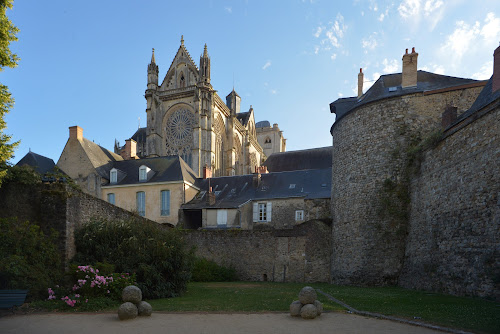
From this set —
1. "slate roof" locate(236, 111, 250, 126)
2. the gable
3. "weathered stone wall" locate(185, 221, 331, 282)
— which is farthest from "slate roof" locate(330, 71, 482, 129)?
"slate roof" locate(236, 111, 250, 126)

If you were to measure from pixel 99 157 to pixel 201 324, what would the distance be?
22933 mm

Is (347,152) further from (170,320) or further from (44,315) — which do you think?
(44,315)

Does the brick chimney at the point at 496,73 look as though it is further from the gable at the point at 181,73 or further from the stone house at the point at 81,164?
the gable at the point at 181,73

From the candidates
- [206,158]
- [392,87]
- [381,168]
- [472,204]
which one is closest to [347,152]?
[381,168]

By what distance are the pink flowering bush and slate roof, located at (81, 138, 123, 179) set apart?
57.8ft

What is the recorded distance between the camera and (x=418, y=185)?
533 inches

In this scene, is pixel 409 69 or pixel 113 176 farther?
pixel 113 176

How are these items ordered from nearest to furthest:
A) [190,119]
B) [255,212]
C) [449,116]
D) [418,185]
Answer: [449,116] < [418,185] < [255,212] < [190,119]

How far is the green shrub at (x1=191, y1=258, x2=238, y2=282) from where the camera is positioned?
1844 centimetres

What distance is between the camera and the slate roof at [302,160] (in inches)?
1463

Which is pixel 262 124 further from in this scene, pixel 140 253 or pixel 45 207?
pixel 45 207

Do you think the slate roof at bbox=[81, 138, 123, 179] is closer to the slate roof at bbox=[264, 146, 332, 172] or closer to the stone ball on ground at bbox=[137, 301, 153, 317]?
the slate roof at bbox=[264, 146, 332, 172]

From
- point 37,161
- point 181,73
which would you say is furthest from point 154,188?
point 181,73

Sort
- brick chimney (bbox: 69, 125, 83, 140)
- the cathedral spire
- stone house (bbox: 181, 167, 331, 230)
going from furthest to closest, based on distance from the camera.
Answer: the cathedral spire, brick chimney (bbox: 69, 125, 83, 140), stone house (bbox: 181, 167, 331, 230)
